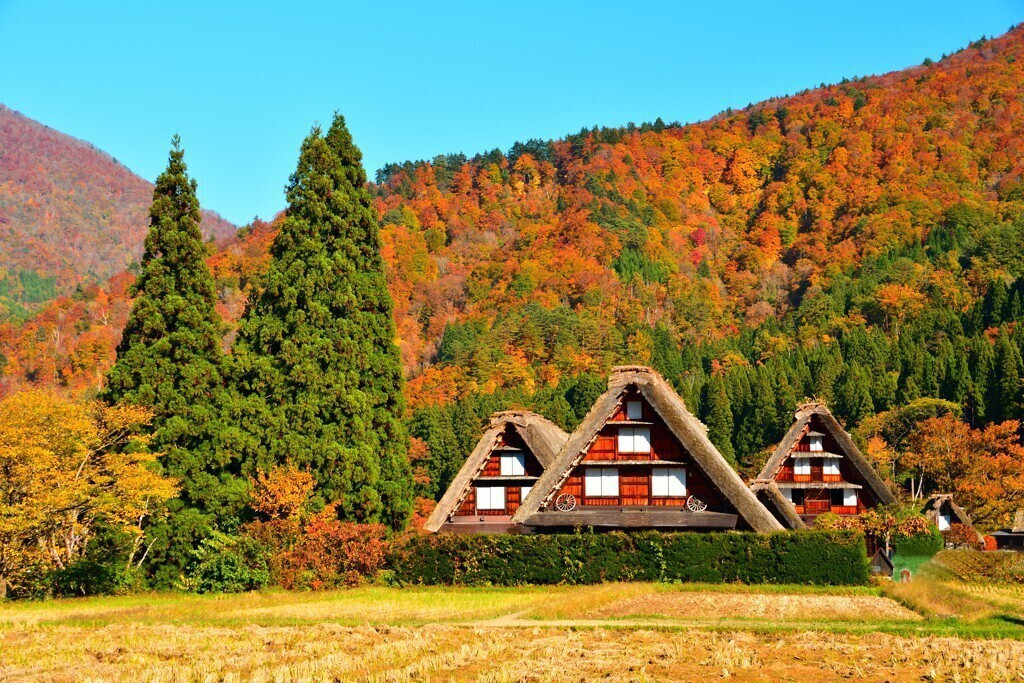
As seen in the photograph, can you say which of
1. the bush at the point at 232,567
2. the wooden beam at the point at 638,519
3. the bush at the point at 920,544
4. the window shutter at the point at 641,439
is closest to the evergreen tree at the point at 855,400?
the bush at the point at 920,544

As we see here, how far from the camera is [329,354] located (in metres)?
42.8

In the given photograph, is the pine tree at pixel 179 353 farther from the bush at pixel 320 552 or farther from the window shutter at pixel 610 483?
the window shutter at pixel 610 483

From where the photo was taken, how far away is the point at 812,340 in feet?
480

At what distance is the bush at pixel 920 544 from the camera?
54194 mm

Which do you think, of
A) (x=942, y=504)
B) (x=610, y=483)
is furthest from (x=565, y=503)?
(x=942, y=504)

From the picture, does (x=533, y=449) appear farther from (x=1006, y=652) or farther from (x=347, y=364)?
(x=1006, y=652)

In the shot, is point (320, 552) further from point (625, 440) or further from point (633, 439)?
point (633, 439)

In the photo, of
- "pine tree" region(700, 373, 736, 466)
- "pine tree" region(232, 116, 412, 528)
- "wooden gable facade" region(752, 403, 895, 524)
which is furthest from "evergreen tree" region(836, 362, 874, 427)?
"pine tree" region(232, 116, 412, 528)

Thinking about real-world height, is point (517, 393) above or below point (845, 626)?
above

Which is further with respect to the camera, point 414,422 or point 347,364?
point 414,422

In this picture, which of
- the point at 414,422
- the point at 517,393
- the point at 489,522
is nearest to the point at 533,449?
the point at 489,522

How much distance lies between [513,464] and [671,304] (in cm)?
12036

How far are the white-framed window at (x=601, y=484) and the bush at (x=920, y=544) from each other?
20.2 metres

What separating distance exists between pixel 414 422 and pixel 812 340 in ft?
223
